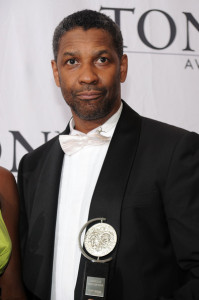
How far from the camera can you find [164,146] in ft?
6.04

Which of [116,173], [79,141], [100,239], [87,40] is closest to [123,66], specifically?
[87,40]

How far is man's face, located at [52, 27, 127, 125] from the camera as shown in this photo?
193cm

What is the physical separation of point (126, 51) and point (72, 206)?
0.91 metres

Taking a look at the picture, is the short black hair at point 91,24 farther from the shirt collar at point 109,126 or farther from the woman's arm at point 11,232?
the woman's arm at point 11,232

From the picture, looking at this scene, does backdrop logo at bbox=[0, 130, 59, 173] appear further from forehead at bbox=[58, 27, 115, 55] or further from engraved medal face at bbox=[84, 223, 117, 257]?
engraved medal face at bbox=[84, 223, 117, 257]

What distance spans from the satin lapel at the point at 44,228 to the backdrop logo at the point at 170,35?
771 millimetres

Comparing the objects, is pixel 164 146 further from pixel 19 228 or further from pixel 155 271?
pixel 19 228

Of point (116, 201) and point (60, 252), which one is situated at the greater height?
point (116, 201)

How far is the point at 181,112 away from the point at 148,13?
45cm

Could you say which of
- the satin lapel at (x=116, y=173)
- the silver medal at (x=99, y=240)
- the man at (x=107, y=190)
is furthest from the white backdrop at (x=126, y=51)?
the silver medal at (x=99, y=240)

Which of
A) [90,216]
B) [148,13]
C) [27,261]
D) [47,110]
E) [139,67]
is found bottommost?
[27,261]

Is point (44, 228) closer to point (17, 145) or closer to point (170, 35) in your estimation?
point (17, 145)

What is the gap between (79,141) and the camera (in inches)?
79.0

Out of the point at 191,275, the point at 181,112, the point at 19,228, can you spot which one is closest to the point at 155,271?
the point at 191,275
